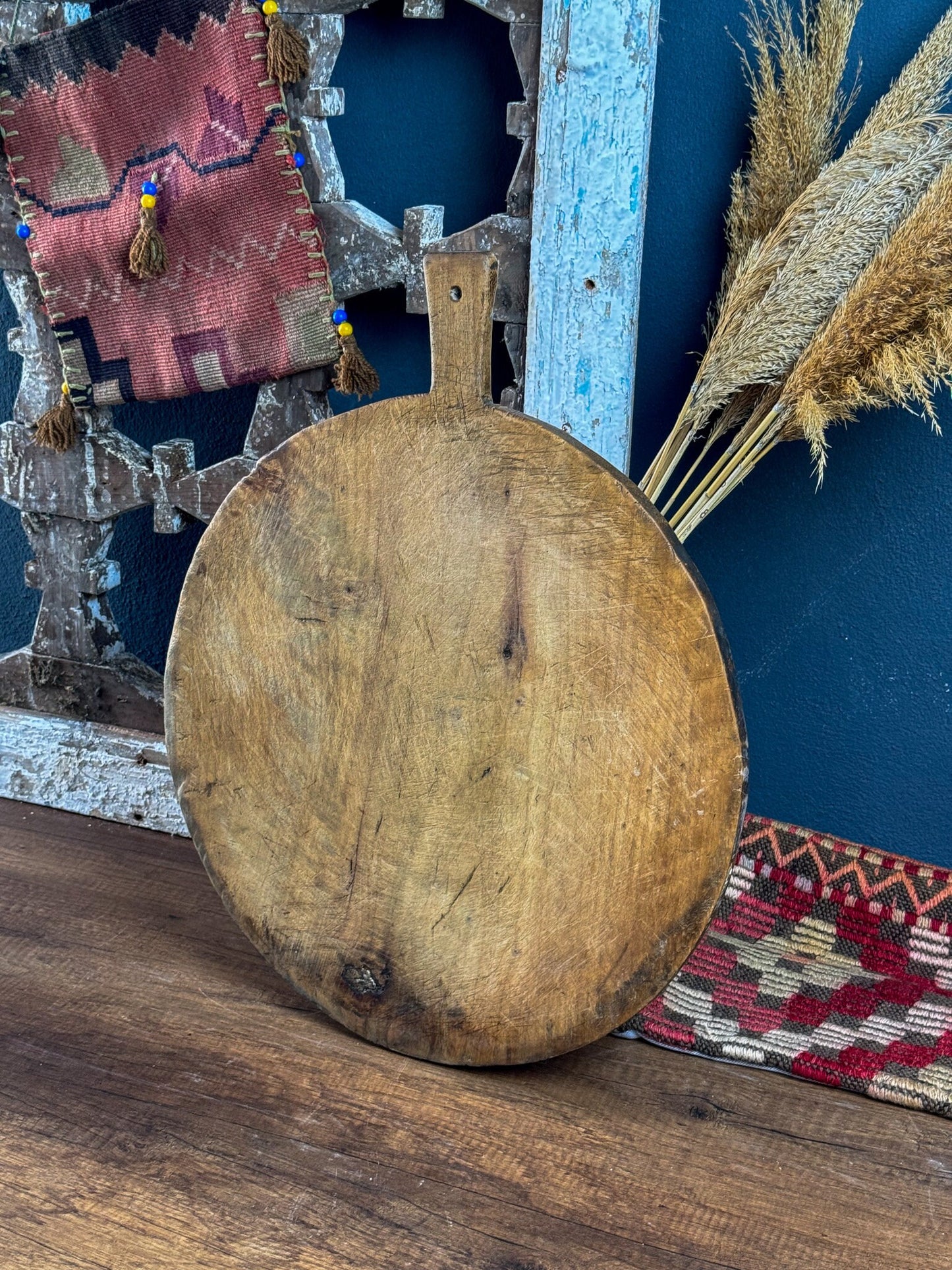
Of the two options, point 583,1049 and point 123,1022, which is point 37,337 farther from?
point 583,1049

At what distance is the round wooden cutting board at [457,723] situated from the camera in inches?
41.9

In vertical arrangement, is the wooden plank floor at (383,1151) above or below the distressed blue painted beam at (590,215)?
below

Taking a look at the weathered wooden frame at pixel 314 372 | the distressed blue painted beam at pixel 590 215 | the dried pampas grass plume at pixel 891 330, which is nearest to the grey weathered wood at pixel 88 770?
the weathered wooden frame at pixel 314 372

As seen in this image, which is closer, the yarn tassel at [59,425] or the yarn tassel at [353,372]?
the yarn tassel at [353,372]

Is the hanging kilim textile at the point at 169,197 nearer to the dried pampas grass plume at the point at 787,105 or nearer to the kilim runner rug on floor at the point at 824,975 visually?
the dried pampas grass plume at the point at 787,105

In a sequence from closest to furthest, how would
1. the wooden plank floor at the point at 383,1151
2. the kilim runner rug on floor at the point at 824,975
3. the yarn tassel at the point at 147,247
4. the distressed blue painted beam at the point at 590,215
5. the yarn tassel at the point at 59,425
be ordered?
the wooden plank floor at the point at 383,1151 < the kilim runner rug on floor at the point at 824,975 < the distressed blue painted beam at the point at 590,215 < the yarn tassel at the point at 147,247 < the yarn tassel at the point at 59,425

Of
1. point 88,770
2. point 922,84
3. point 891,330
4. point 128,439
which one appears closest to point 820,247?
point 891,330

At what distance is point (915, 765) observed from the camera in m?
1.68

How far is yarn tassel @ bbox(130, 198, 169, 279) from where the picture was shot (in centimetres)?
152

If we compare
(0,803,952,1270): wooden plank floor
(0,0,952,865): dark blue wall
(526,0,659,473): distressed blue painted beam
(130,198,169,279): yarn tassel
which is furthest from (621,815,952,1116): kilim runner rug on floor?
(130,198,169,279): yarn tassel

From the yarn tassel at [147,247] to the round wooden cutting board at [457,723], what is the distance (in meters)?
0.50

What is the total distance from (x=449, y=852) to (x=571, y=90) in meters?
0.93

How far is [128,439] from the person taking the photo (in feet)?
5.82

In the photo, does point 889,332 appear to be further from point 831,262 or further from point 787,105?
point 787,105
